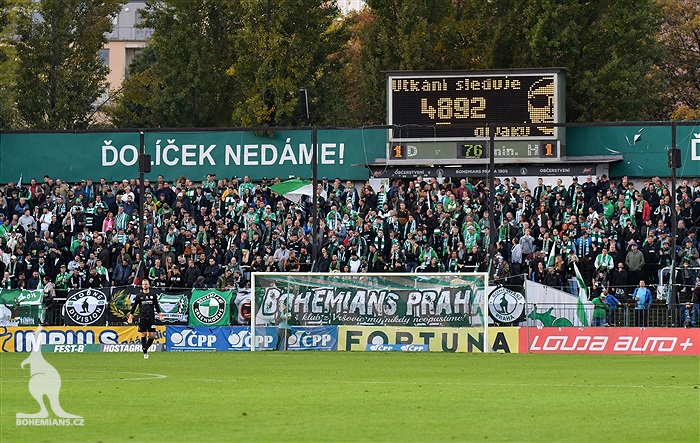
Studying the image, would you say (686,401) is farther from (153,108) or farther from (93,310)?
(153,108)

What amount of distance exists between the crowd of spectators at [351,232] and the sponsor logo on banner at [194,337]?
199 centimetres

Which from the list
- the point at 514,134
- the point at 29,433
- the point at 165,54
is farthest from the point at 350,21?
the point at 29,433

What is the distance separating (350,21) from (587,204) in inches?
727

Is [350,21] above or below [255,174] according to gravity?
above

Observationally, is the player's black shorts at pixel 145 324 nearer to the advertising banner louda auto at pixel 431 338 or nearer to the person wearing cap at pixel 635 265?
the advertising banner louda auto at pixel 431 338

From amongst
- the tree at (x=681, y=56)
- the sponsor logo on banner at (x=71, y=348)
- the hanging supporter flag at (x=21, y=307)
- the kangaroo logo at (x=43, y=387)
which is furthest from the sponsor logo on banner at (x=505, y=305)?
the tree at (x=681, y=56)

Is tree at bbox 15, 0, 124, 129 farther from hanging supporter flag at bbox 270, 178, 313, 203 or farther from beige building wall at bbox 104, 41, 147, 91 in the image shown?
beige building wall at bbox 104, 41, 147, 91

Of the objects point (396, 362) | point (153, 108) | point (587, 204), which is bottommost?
point (396, 362)

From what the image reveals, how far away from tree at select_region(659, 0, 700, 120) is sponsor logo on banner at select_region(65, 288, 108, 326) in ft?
127

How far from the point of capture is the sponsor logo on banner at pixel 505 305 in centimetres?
3503

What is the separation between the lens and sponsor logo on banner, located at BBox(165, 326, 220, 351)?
3662 centimetres

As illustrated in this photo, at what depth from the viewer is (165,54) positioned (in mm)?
56688

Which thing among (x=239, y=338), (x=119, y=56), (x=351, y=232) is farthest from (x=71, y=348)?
(x=119, y=56)

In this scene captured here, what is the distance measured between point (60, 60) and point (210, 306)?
86.1 ft
